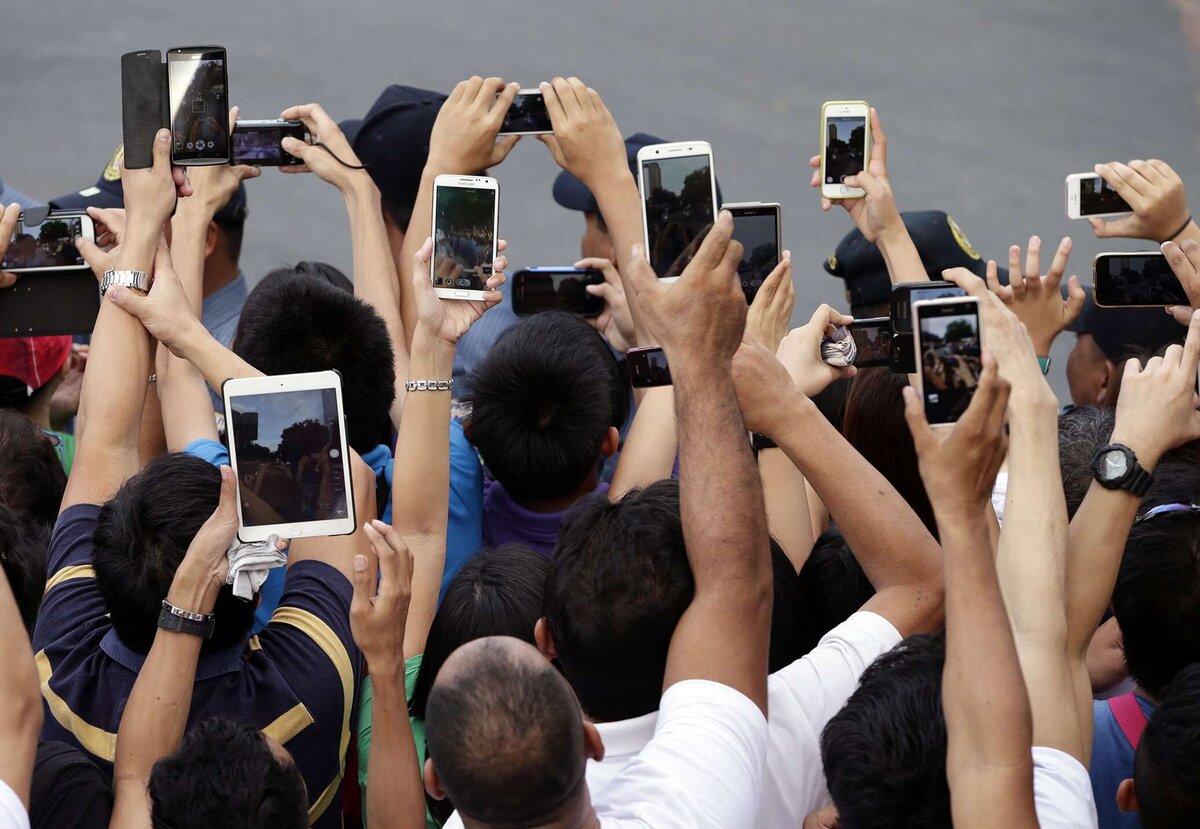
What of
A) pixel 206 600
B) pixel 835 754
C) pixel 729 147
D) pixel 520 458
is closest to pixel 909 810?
pixel 835 754

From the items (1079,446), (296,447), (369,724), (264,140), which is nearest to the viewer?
(296,447)

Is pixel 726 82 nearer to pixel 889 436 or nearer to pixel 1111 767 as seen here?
pixel 889 436

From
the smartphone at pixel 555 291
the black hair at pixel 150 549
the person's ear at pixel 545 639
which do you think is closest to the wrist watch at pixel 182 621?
the black hair at pixel 150 549

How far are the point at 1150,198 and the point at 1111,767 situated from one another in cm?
118

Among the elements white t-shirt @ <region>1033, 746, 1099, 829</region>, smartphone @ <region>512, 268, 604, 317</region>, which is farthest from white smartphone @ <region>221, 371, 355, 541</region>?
smartphone @ <region>512, 268, 604, 317</region>

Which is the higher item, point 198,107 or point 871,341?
point 198,107

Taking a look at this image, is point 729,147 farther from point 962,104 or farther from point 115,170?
point 115,170

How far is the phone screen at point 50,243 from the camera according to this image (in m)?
2.96

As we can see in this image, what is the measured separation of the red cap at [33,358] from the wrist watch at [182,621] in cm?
145

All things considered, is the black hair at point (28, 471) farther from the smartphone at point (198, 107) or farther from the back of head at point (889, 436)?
the back of head at point (889, 436)

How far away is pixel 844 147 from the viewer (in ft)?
10.6

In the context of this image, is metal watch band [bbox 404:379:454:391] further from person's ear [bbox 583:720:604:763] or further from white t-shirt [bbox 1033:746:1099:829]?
white t-shirt [bbox 1033:746:1099:829]

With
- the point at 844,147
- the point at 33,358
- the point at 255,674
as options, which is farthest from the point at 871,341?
the point at 33,358

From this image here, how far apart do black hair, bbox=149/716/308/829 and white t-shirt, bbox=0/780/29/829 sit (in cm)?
16
